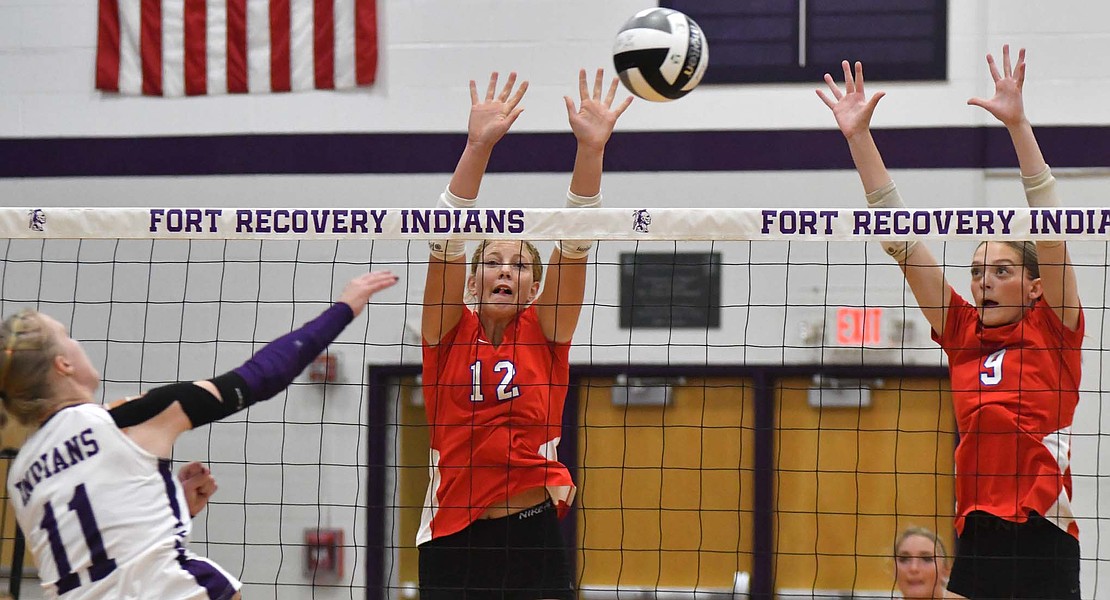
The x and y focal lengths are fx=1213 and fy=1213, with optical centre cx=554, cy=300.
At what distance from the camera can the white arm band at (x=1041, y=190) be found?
4.21 meters

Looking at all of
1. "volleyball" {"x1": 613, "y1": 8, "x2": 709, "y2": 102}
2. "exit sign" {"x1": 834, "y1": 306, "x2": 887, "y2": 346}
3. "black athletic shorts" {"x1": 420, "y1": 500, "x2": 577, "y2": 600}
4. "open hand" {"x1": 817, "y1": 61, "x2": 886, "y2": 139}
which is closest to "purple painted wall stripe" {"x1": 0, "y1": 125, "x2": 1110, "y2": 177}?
"exit sign" {"x1": 834, "y1": 306, "x2": 887, "y2": 346}

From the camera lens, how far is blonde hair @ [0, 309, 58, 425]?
3047 mm

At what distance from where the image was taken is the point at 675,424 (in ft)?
26.2

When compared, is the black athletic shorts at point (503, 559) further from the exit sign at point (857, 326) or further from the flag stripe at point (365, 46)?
the flag stripe at point (365, 46)

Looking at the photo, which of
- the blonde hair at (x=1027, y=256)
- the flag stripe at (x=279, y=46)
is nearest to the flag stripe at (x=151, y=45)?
the flag stripe at (x=279, y=46)

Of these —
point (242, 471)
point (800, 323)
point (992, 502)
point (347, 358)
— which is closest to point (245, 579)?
point (242, 471)

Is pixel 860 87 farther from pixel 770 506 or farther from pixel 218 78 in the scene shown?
pixel 218 78

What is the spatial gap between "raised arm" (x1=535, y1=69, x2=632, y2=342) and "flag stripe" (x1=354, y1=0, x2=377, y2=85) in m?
4.06

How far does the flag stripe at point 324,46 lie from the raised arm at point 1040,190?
5.01 m

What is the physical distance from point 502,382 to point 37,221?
1895 millimetres

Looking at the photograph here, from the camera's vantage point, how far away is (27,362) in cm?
305

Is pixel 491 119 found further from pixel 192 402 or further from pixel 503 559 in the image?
pixel 192 402

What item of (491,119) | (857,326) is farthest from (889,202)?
(857,326)

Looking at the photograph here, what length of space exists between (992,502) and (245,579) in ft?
17.7
